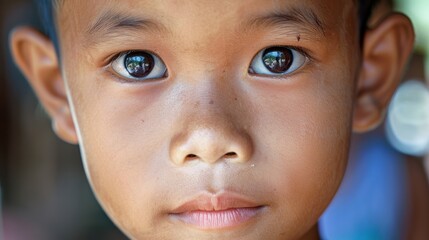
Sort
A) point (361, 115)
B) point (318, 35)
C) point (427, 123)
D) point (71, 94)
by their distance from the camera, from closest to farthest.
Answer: point (318, 35) → point (71, 94) → point (361, 115) → point (427, 123)

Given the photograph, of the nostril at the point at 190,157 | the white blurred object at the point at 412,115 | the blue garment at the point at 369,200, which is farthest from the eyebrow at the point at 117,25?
the white blurred object at the point at 412,115

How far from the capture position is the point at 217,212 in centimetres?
149

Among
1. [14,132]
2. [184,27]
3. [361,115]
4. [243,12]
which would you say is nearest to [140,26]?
[184,27]

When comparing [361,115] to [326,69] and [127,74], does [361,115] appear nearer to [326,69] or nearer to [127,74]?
[326,69]

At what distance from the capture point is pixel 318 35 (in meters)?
1.55

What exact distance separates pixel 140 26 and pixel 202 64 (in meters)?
0.14

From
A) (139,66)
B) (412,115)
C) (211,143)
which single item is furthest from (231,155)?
(412,115)

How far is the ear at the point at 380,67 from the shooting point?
1869mm

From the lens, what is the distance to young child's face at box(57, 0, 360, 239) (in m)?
1.46

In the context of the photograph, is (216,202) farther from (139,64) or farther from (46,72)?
(46,72)

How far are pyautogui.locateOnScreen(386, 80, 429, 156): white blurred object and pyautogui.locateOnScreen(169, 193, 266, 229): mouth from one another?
2.97m

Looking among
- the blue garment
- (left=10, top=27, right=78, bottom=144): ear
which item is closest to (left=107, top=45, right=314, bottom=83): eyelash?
(left=10, top=27, right=78, bottom=144): ear

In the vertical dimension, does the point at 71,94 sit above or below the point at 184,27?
below

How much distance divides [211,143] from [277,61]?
9.5 inches
